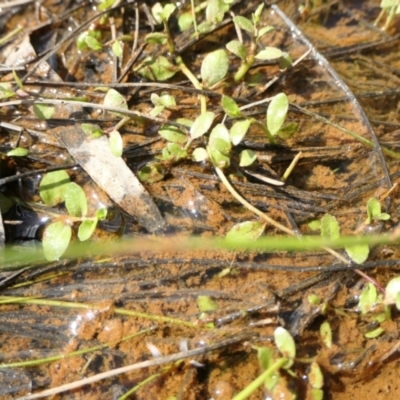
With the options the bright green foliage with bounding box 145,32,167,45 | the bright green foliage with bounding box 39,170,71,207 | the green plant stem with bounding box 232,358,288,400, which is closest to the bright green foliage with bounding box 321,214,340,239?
the green plant stem with bounding box 232,358,288,400

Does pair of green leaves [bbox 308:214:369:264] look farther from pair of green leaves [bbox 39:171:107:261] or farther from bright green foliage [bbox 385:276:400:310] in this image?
pair of green leaves [bbox 39:171:107:261]

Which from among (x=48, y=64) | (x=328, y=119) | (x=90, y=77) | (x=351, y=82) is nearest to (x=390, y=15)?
(x=351, y=82)

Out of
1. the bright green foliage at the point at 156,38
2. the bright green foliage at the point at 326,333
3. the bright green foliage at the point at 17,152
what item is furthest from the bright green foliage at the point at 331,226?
the bright green foliage at the point at 17,152

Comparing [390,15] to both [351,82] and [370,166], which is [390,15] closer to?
[351,82]

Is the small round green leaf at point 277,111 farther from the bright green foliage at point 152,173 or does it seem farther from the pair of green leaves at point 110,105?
the pair of green leaves at point 110,105

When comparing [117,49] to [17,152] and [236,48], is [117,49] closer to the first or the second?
[236,48]

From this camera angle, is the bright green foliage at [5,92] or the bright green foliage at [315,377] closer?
the bright green foliage at [315,377]

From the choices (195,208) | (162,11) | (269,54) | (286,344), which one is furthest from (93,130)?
(286,344)
